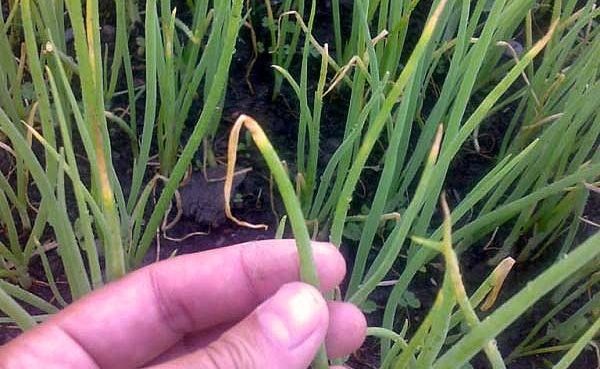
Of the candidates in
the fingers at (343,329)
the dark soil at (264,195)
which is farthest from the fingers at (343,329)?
the dark soil at (264,195)

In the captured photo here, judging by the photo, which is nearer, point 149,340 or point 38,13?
point 149,340

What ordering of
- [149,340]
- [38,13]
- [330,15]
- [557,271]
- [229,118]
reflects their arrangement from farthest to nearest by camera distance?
[330,15]
[229,118]
[38,13]
[149,340]
[557,271]

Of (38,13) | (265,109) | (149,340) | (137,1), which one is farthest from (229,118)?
(149,340)

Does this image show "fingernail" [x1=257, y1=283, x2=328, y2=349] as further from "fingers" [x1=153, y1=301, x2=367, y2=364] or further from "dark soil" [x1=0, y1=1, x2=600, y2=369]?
"dark soil" [x1=0, y1=1, x2=600, y2=369]

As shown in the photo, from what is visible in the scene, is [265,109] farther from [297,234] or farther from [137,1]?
[297,234]

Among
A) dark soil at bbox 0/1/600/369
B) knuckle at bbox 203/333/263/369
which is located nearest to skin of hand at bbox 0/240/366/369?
knuckle at bbox 203/333/263/369

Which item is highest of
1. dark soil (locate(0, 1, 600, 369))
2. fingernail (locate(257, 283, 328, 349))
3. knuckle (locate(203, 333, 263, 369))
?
fingernail (locate(257, 283, 328, 349))

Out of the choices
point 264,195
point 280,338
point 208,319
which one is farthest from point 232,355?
point 264,195

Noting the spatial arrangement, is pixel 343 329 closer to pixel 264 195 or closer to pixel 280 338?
pixel 280 338
